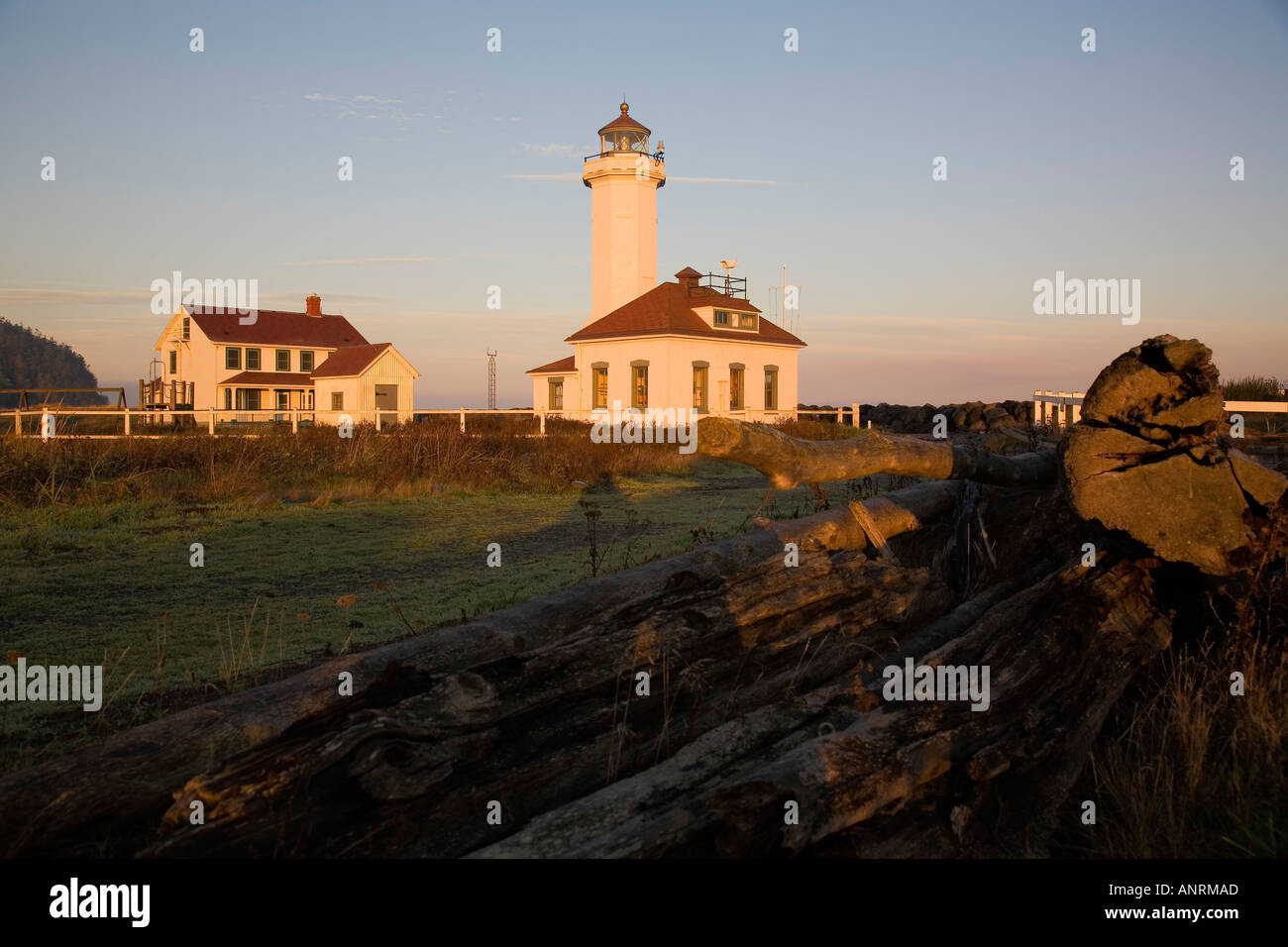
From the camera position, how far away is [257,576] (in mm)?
8797

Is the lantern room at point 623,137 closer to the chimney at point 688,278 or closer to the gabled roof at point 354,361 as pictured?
the chimney at point 688,278

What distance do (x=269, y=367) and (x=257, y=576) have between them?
4880 centimetres

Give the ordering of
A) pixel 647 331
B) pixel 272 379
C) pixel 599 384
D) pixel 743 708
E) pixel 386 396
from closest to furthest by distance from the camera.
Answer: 1. pixel 743 708
2. pixel 647 331
3. pixel 599 384
4. pixel 386 396
5. pixel 272 379

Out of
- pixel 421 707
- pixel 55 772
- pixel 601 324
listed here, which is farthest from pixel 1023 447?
pixel 601 324

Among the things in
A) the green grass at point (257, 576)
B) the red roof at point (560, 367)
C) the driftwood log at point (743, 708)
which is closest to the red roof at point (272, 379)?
the red roof at point (560, 367)

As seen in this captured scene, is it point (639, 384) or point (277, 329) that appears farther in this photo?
point (277, 329)

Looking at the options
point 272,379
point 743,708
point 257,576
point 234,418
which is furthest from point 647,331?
point 743,708

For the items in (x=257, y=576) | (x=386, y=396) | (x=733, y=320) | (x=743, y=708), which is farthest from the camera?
(x=386, y=396)

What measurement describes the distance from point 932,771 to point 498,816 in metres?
1.50

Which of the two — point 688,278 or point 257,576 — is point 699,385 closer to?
point 688,278

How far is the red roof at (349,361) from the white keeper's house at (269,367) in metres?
0.05

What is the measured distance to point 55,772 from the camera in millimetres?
3148

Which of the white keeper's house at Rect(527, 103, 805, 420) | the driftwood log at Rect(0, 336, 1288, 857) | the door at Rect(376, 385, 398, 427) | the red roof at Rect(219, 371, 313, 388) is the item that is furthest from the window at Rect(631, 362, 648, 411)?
the driftwood log at Rect(0, 336, 1288, 857)
